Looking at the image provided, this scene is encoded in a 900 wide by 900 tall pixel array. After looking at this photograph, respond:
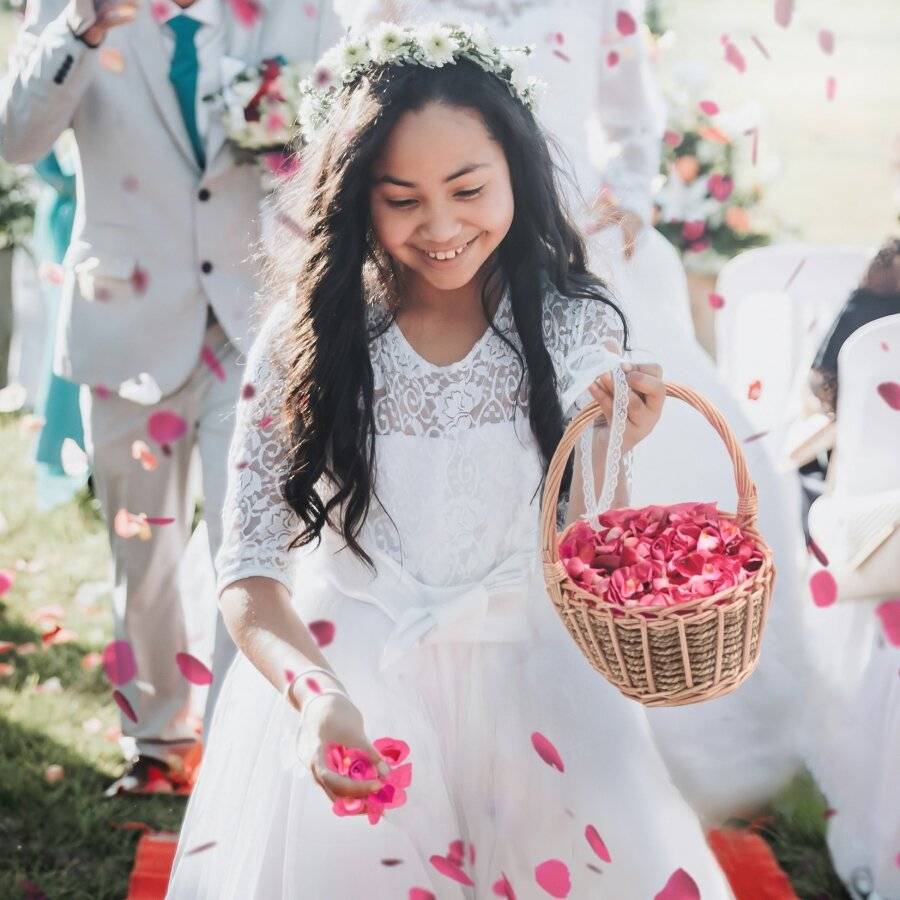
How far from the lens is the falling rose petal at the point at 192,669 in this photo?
12.6 feet

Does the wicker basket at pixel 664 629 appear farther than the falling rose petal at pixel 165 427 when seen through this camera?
No

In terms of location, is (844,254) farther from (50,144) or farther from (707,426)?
(50,144)

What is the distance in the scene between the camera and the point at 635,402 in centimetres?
228

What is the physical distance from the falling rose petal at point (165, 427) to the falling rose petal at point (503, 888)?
68.4 inches

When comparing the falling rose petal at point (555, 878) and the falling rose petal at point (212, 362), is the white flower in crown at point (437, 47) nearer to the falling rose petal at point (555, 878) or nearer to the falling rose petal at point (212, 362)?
the falling rose petal at point (555, 878)

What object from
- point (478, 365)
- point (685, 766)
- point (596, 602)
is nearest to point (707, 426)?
point (685, 766)

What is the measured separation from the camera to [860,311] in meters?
3.96

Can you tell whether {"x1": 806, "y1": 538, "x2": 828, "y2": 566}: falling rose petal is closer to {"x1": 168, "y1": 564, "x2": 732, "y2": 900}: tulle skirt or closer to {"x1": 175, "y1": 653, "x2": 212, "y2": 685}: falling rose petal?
{"x1": 168, "y1": 564, "x2": 732, "y2": 900}: tulle skirt

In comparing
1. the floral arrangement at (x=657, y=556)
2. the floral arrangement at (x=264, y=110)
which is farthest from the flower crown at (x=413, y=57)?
the floral arrangement at (x=264, y=110)

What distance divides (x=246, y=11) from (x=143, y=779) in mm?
1790

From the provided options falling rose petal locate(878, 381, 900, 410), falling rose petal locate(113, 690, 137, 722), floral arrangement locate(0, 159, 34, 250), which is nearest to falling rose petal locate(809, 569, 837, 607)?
falling rose petal locate(878, 381, 900, 410)

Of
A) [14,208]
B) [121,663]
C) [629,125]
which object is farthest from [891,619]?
[14,208]

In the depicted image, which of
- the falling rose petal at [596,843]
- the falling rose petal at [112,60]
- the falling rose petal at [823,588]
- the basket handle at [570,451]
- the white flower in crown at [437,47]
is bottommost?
the falling rose petal at [823,588]

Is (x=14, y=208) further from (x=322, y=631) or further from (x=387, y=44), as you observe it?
(x=322, y=631)
